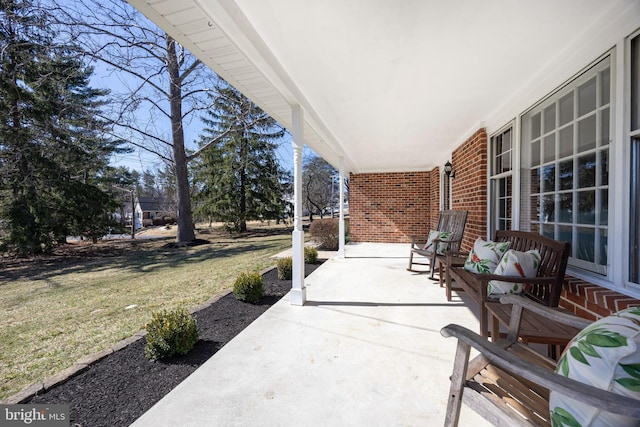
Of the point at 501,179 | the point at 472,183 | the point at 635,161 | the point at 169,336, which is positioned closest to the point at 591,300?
the point at 635,161

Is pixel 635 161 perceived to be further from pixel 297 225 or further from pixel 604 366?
pixel 297 225

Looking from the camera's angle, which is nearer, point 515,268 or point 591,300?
point 591,300

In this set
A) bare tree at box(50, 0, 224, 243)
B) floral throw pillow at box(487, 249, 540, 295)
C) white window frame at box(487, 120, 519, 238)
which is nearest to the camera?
floral throw pillow at box(487, 249, 540, 295)

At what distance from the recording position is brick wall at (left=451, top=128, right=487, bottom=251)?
160 inches

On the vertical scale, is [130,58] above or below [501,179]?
above

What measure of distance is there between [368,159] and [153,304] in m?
5.45

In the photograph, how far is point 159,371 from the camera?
201 cm

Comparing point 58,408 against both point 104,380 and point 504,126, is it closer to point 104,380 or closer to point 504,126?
point 104,380

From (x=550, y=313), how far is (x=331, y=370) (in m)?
1.36

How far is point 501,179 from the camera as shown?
3742mm

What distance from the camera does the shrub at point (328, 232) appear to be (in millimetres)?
7914

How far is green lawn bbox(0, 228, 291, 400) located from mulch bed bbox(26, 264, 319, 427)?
20.9 inches

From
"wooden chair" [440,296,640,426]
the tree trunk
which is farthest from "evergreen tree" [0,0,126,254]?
"wooden chair" [440,296,640,426]

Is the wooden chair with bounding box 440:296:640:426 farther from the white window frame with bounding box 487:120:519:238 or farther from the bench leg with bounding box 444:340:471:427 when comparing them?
the white window frame with bounding box 487:120:519:238
